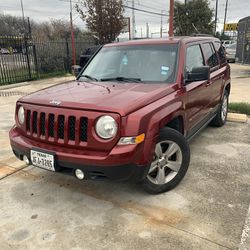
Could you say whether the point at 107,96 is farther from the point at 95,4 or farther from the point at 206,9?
the point at 206,9

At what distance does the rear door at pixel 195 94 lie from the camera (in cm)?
397

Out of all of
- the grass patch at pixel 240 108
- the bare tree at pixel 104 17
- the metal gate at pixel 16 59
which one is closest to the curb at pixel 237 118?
the grass patch at pixel 240 108

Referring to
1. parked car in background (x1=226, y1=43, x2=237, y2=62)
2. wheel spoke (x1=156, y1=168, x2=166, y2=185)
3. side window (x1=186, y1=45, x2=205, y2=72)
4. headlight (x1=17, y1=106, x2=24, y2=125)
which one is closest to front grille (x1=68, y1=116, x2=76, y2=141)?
headlight (x1=17, y1=106, x2=24, y2=125)

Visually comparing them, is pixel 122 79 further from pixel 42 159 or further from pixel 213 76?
pixel 213 76

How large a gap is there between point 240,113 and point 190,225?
4.88 meters

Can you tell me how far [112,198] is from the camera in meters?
3.42

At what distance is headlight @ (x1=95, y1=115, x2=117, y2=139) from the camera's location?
2770mm

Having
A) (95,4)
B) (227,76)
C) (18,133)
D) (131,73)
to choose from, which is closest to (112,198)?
(18,133)

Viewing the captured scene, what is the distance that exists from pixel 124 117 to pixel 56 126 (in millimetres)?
732

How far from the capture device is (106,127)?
2779mm

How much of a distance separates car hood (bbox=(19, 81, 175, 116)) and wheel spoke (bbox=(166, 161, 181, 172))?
0.80m

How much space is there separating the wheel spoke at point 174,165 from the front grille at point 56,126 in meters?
1.13

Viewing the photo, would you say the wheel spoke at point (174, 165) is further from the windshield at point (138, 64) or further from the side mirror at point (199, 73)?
the side mirror at point (199, 73)

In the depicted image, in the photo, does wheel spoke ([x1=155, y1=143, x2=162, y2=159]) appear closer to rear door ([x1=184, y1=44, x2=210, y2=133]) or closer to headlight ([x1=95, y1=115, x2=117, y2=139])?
headlight ([x1=95, y1=115, x2=117, y2=139])
